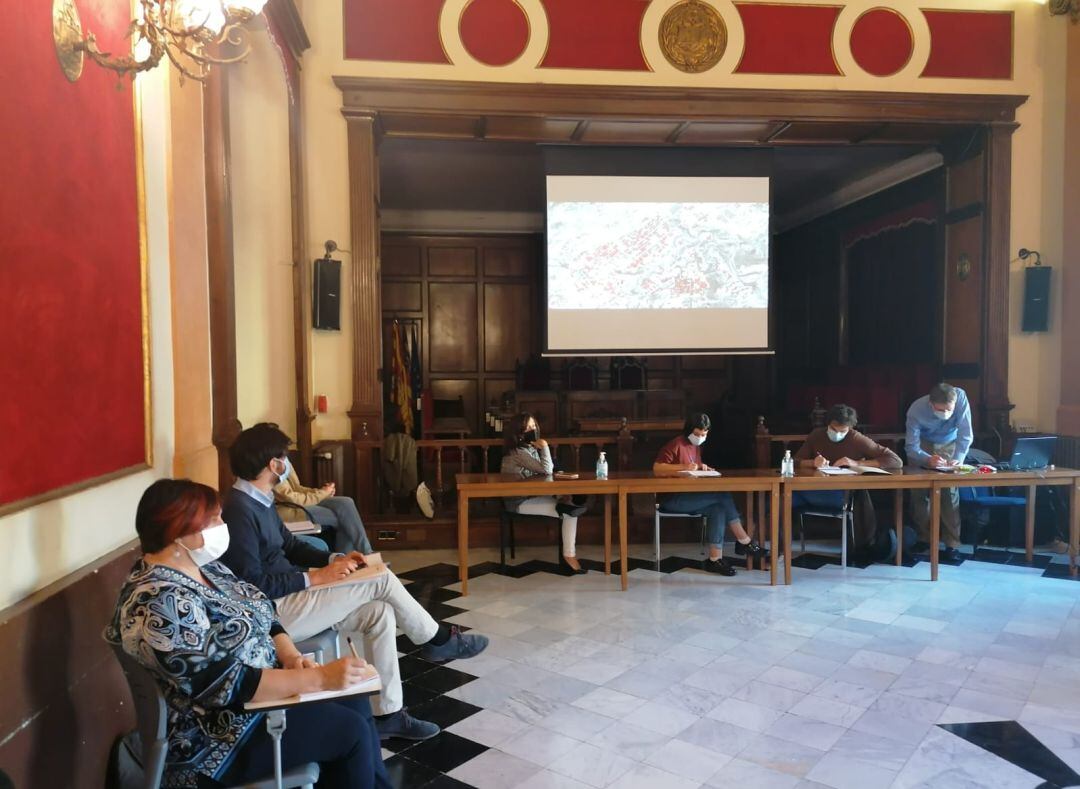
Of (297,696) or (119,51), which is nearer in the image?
(297,696)

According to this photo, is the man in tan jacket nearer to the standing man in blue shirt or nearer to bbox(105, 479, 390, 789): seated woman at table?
bbox(105, 479, 390, 789): seated woman at table

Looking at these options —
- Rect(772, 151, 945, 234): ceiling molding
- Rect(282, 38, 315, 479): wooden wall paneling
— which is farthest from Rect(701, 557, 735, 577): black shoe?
Rect(772, 151, 945, 234): ceiling molding

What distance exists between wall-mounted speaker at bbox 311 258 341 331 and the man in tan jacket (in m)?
1.61

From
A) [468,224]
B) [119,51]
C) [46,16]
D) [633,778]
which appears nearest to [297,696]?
[633,778]

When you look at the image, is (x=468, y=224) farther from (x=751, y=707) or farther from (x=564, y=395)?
(x=751, y=707)

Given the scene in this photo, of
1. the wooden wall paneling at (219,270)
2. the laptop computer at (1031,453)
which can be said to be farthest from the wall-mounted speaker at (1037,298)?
the wooden wall paneling at (219,270)

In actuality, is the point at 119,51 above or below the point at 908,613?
above

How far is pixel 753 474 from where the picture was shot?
4.68 m

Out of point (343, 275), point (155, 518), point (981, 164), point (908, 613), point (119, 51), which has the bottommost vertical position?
point (908, 613)

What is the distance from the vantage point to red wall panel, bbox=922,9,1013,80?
19.4ft

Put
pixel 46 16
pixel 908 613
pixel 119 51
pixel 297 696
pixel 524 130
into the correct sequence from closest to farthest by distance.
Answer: pixel 297 696 < pixel 46 16 < pixel 119 51 < pixel 908 613 < pixel 524 130

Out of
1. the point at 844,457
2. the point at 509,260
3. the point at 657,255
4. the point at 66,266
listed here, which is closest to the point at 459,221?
the point at 509,260

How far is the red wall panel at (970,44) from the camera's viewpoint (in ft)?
19.4

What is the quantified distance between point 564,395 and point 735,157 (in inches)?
138
